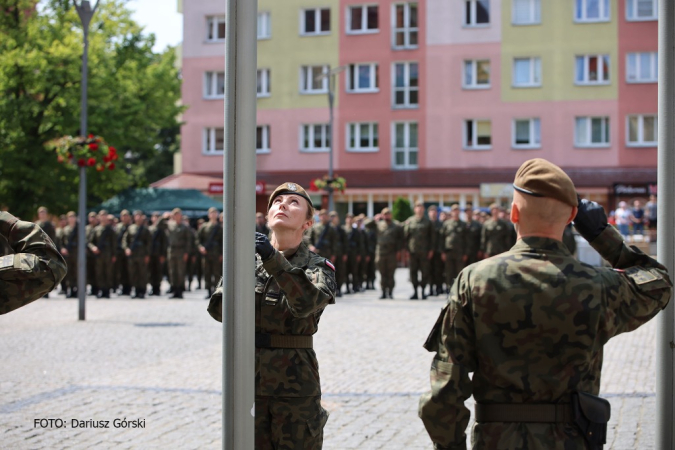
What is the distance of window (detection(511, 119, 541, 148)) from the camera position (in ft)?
131

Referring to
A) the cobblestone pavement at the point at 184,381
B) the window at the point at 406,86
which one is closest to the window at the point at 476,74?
the window at the point at 406,86

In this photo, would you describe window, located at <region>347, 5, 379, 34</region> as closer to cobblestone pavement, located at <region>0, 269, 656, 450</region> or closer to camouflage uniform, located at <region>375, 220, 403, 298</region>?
camouflage uniform, located at <region>375, 220, 403, 298</region>

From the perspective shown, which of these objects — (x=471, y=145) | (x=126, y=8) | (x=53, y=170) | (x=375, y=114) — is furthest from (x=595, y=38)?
(x=53, y=170)

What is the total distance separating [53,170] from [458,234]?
50.3 feet

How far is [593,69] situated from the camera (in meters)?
38.5

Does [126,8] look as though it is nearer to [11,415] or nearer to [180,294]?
[180,294]

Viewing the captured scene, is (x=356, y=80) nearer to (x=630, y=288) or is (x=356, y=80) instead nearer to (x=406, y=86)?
(x=406, y=86)

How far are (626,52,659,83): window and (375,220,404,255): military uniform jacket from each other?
20251 millimetres

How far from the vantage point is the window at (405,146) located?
4134 cm

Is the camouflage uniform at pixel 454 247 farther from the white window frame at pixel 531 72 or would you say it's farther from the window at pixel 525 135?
the window at pixel 525 135

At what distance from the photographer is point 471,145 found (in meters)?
40.5

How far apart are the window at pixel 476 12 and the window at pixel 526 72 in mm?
2120

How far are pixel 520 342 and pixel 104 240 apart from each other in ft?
65.2

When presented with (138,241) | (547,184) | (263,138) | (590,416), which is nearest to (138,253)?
(138,241)
